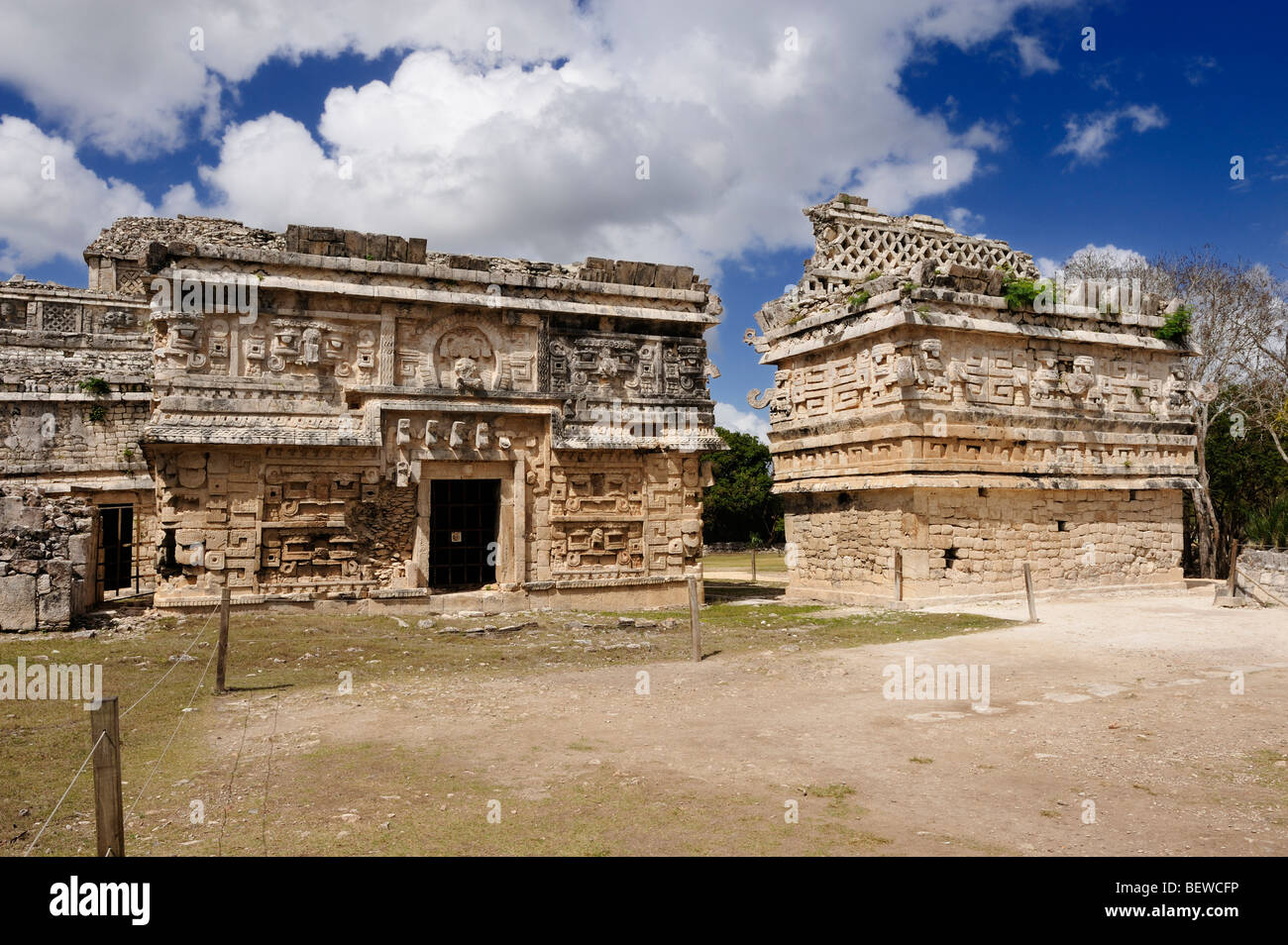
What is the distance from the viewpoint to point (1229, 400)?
23.9 m

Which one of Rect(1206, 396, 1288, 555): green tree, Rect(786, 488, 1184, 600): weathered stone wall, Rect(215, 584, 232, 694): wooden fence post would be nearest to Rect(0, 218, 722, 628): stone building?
Rect(786, 488, 1184, 600): weathered stone wall

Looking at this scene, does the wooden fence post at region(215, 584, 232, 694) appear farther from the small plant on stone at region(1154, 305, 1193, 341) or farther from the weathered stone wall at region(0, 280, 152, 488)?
the small plant on stone at region(1154, 305, 1193, 341)

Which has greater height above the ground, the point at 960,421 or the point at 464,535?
the point at 960,421

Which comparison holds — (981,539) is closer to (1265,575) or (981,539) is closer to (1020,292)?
(1020,292)

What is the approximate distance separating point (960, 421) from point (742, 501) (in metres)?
24.9

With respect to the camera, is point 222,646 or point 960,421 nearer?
point 222,646

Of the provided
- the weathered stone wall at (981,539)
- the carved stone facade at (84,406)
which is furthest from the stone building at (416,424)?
the carved stone facade at (84,406)

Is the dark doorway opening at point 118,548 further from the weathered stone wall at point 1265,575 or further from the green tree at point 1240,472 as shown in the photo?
the green tree at point 1240,472

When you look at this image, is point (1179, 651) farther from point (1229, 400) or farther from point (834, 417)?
point (1229, 400)

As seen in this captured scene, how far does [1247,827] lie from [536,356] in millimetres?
12239

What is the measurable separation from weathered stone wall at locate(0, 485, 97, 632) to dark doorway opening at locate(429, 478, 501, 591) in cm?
520

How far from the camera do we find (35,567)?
37.4ft

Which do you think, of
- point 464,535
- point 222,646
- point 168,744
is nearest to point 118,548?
point 464,535
